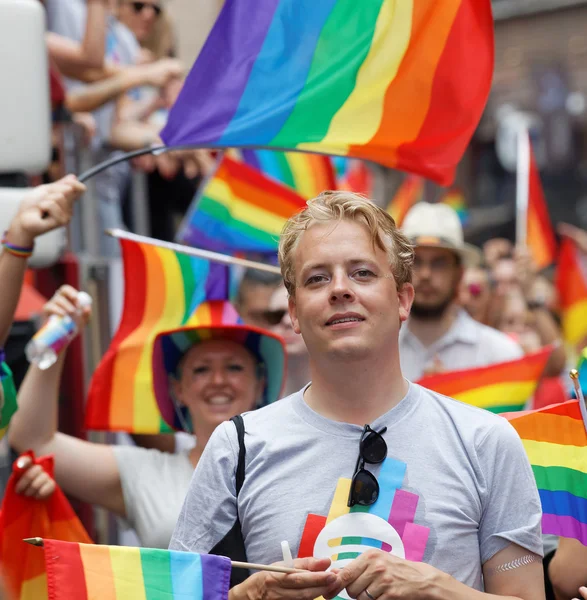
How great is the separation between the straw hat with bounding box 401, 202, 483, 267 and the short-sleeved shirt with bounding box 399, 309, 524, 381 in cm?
41

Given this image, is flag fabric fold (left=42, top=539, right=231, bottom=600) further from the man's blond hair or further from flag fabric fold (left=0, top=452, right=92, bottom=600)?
flag fabric fold (left=0, top=452, right=92, bottom=600)

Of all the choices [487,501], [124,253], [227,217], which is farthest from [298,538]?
[227,217]

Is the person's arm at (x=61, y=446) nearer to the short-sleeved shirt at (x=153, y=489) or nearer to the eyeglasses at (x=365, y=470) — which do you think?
the short-sleeved shirt at (x=153, y=489)

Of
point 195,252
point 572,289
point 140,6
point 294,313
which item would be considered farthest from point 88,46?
point 572,289

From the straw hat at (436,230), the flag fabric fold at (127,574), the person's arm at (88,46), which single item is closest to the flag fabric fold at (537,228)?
the straw hat at (436,230)

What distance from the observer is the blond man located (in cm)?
254

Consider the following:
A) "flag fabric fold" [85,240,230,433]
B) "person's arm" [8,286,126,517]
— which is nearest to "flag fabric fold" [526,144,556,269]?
"flag fabric fold" [85,240,230,433]

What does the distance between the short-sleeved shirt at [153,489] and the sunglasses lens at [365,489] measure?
4.21ft

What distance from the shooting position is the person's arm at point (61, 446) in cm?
389

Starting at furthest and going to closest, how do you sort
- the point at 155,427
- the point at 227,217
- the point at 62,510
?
the point at 227,217 → the point at 155,427 → the point at 62,510

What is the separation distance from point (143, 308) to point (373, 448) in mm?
2144

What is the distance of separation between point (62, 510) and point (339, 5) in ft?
6.54

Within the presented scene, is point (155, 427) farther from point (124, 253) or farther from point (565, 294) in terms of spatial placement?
point (565, 294)

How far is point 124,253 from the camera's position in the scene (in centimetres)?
455
